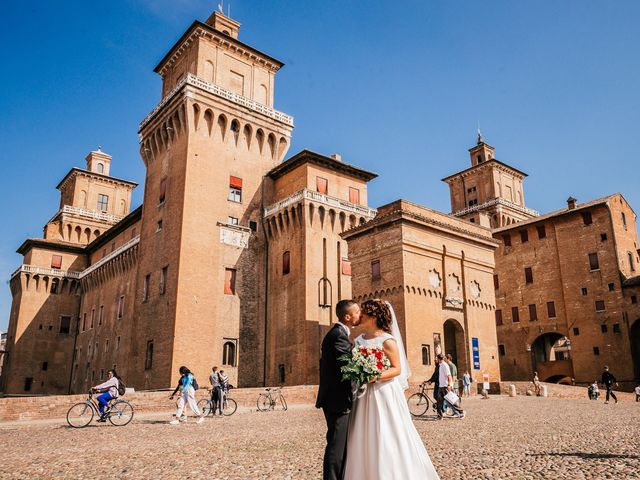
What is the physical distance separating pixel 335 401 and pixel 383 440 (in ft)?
1.94

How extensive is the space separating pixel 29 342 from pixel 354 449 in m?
53.2

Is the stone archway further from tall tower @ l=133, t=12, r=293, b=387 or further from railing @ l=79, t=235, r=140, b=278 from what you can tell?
railing @ l=79, t=235, r=140, b=278

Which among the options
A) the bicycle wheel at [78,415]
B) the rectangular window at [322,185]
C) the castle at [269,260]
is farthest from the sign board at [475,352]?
the bicycle wheel at [78,415]

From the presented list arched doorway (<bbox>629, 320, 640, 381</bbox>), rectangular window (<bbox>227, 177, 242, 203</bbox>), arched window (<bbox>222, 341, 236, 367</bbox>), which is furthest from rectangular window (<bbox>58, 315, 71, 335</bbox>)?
arched doorway (<bbox>629, 320, 640, 381</bbox>)

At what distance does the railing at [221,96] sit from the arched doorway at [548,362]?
26.2m

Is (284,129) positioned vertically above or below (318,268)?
above

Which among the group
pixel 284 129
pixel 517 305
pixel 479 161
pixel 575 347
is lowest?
pixel 575 347

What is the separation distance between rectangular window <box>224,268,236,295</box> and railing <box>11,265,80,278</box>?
25.7 meters

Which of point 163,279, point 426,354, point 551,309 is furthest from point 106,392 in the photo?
point 551,309

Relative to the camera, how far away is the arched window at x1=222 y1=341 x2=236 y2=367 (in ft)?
111

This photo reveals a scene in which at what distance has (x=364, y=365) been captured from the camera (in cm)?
525

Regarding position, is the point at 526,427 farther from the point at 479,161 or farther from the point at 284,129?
the point at 479,161

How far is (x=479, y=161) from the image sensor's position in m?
60.5

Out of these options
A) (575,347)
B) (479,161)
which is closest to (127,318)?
(575,347)
